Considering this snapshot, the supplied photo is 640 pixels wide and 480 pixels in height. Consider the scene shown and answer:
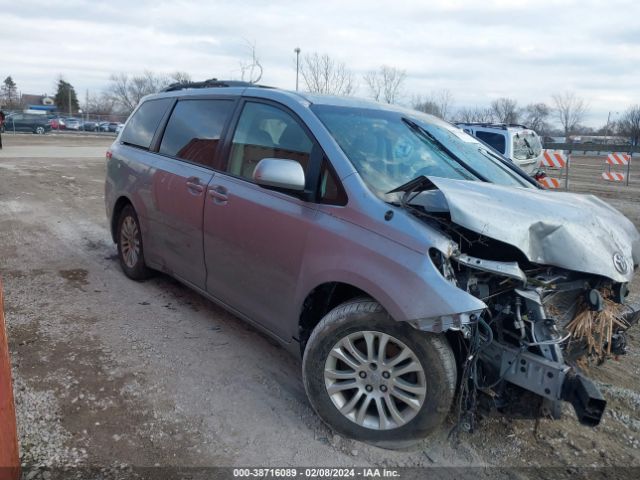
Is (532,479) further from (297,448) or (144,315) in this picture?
(144,315)

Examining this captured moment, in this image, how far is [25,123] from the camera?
37219mm

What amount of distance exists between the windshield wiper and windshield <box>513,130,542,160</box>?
8.87 metres

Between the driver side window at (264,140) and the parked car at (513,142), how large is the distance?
8.80m

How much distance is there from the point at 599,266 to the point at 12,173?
46.8 ft

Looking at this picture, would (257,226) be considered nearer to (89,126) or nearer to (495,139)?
(495,139)

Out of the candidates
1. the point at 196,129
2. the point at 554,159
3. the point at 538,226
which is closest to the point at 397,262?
the point at 538,226

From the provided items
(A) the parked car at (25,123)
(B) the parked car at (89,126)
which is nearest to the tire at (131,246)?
(A) the parked car at (25,123)

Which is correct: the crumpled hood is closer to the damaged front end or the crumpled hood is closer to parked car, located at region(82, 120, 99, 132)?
the damaged front end

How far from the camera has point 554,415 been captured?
8.39 ft

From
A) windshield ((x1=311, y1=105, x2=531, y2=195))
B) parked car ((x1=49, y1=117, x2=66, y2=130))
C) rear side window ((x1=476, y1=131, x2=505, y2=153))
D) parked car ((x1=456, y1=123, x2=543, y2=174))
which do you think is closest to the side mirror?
windshield ((x1=311, y1=105, x2=531, y2=195))

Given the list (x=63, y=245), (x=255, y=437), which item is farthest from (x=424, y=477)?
(x=63, y=245)

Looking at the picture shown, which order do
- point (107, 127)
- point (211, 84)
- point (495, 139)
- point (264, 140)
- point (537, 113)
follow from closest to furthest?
point (264, 140) < point (211, 84) < point (495, 139) < point (107, 127) < point (537, 113)

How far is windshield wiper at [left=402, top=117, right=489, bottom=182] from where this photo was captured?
3.53 m

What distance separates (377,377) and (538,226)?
3.82 feet
